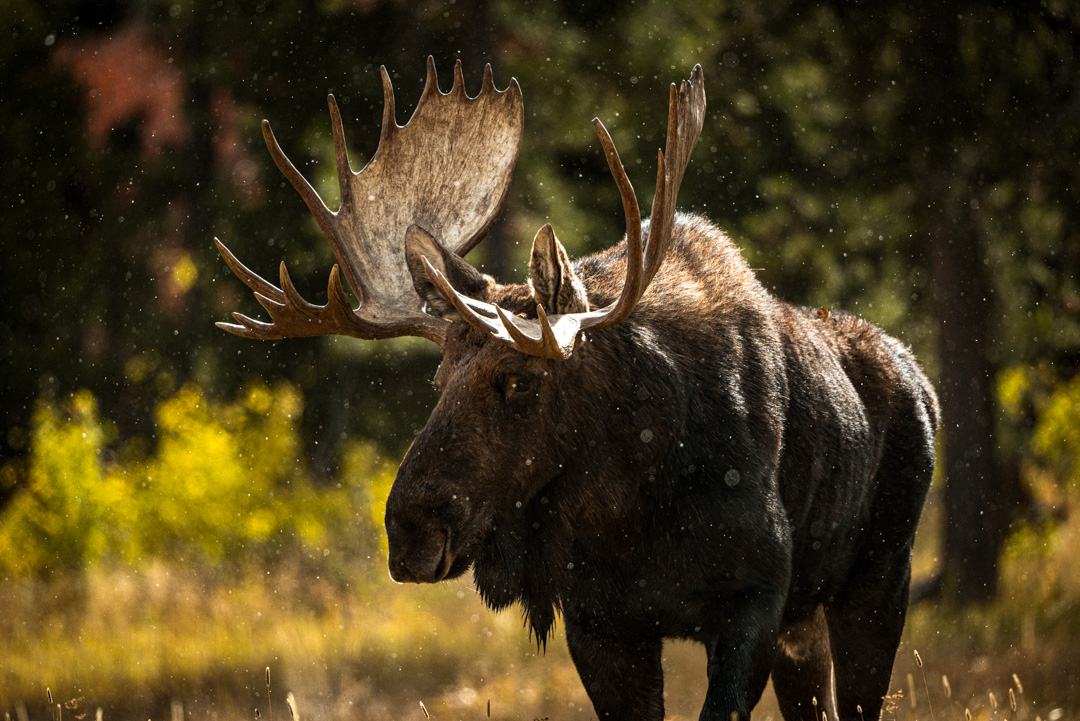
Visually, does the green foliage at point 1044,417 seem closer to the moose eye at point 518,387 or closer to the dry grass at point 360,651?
the dry grass at point 360,651

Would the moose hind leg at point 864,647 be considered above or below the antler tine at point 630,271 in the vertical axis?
below

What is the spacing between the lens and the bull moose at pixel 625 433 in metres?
3.71

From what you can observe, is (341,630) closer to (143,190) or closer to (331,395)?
(331,395)

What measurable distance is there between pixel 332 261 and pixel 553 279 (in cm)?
626

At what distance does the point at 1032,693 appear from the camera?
7.02m

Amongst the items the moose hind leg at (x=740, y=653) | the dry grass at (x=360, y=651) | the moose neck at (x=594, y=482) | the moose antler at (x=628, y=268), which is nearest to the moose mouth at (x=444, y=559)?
the moose neck at (x=594, y=482)

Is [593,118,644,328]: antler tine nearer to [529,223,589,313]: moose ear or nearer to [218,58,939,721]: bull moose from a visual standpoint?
[218,58,939,721]: bull moose

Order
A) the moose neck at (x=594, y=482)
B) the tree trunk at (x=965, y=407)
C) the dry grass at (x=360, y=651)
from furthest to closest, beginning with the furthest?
the tree trunk at (x=965, y=407)
the dry grass at (x=360, y=651)
the moose neck at (x=594, y=482)

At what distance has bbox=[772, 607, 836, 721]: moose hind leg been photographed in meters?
5.20

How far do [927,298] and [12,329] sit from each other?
7.51 meters

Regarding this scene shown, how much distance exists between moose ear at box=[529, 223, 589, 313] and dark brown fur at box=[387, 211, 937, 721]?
0.50 feet

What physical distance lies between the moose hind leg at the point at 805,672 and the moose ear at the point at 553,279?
213 cm

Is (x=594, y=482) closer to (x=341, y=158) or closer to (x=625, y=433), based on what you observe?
(x=625, y=433)

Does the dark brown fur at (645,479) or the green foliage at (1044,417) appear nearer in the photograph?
the dark brown fur at (645,479)
